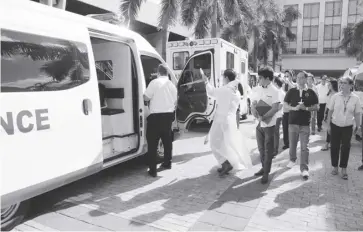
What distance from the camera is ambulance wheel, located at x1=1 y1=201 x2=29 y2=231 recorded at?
3.36 m

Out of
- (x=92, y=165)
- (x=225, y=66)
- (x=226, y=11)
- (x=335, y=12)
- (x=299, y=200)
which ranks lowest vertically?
(x=299, y=200)

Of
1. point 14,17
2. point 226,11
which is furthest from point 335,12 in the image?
point 14,17

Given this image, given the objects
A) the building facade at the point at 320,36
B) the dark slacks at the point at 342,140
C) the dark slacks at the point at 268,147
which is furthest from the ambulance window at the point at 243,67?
the building facade at the point at 320,36

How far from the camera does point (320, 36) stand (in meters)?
46.2

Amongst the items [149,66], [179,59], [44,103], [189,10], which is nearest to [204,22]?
[189,10]

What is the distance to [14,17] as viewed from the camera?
124 inches

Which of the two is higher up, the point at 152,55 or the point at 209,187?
the point at 152,55

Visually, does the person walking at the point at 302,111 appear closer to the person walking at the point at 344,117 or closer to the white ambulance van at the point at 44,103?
the person walking at the point at 344,117

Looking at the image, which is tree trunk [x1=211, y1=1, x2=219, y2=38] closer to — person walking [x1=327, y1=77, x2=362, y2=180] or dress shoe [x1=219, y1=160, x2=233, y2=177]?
person walking [x1=327, y1=77, x2=362, y2=180]

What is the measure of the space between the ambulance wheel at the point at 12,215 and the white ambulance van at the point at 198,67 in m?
4.27

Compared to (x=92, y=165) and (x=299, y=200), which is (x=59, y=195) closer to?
(x=92, y=165)

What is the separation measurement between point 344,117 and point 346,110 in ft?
0.38

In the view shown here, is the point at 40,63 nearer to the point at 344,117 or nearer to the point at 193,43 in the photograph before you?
the point at 344,117

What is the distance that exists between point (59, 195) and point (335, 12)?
48941mm
